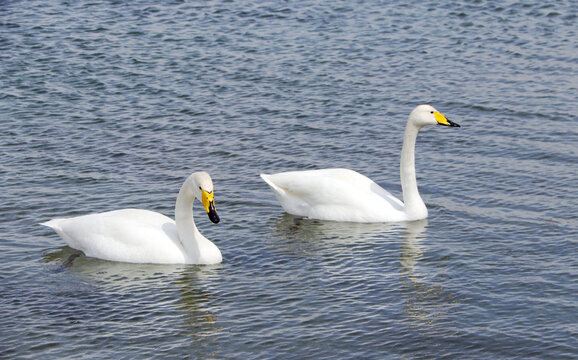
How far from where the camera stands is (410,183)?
14.1 metres

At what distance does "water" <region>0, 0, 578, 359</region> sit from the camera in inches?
407

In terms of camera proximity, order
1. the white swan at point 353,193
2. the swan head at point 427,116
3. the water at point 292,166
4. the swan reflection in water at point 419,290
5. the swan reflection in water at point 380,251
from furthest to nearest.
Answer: the swan head at point 427,116 < the white swan at point 353,193 < the swan reflection in water at point 380,251 < the swan reflection in water at point 419,290 < the water at point 292,166

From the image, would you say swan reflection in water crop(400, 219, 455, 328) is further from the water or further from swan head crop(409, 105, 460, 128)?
swan head crop(409, 105, 460, 128)

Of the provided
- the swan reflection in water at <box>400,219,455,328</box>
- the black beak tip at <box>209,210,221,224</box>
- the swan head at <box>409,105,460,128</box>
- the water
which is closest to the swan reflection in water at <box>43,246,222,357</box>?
the water

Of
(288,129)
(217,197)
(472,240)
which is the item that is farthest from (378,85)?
(472,240)

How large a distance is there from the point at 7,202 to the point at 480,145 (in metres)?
7.65

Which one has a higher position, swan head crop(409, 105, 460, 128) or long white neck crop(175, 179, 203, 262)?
swan head crop(409, 105, 460, 128)

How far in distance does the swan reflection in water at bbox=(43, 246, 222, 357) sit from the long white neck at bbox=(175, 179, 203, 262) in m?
0.21

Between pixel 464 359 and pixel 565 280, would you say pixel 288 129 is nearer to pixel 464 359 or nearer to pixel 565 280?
pixel 565 280

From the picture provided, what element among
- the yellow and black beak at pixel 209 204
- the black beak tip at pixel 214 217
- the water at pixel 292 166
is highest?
the yellow and black beak at pixel 209 204

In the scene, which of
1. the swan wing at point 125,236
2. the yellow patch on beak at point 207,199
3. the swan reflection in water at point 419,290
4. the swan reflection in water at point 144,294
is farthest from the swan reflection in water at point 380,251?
the yellow patch on beak at point 207,199

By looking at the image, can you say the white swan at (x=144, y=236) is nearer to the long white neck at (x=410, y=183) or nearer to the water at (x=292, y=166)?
the water at (x=292, y=166)

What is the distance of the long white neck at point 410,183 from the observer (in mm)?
13789

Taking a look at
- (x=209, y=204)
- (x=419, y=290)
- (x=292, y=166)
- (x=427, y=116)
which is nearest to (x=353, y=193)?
(x=427, y=116)
